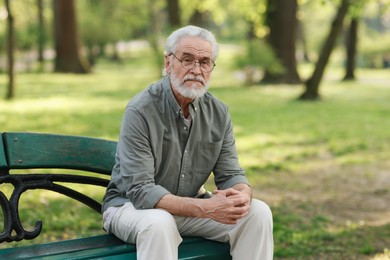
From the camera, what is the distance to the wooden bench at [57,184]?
3387mm

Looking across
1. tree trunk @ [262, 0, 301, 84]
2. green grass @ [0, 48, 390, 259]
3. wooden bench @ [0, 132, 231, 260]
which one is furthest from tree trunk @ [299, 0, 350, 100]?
wooden bench @ [0, 132, 231, 260]

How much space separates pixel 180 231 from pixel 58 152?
2.70 feet

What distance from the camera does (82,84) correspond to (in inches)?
926

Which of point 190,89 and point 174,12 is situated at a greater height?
point 190,89

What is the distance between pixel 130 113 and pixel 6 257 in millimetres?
904

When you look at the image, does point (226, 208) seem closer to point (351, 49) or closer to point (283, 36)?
point (283, 36)

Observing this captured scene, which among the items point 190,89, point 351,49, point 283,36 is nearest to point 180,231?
point 190,89

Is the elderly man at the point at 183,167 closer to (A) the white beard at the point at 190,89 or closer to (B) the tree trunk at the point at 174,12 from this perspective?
(A) the white beard at the point at 190,89

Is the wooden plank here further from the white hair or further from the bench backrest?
the white hair

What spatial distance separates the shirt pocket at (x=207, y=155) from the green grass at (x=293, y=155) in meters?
1.83

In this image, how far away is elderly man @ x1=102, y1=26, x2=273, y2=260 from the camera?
3.40 metres

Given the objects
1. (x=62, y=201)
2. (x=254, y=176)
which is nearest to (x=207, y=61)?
(x=62, y=201)

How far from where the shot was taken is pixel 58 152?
390cm

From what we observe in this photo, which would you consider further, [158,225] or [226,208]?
[226,208]
